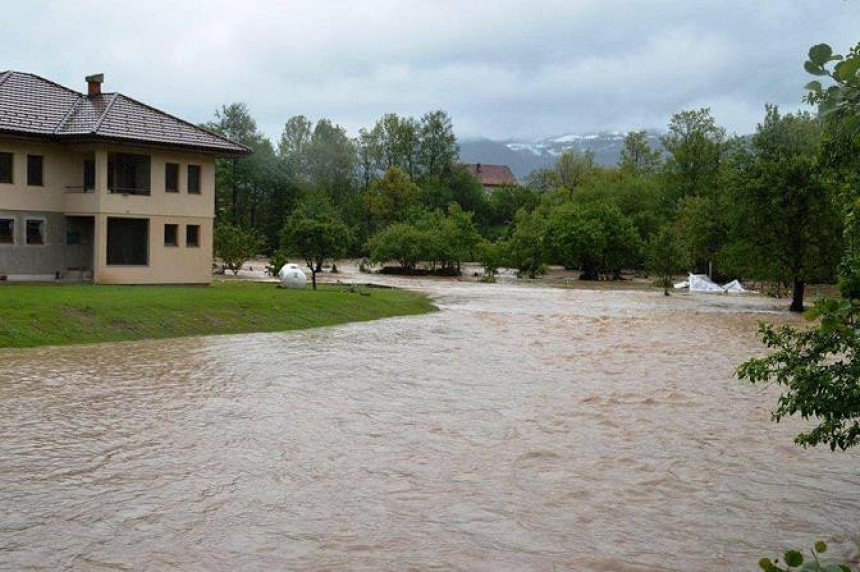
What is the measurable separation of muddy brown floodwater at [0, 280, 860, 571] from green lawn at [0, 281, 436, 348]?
1.50 metres

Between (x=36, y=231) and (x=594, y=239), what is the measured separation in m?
39.3

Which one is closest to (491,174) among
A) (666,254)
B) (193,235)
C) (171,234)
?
(666,254)

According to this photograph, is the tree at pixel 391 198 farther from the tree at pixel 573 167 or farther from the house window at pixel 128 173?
the house window at pixel 128 173


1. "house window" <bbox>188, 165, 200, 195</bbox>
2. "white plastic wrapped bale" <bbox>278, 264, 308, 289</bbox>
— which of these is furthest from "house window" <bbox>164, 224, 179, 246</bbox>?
"white plastic wrapped bale" <bbox>278, 264, 308, 289</bbox>

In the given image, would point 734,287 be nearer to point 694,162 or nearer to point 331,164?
point 694,162

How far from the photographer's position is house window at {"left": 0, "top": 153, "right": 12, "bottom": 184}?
32.0 m

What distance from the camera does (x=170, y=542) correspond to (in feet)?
25.1

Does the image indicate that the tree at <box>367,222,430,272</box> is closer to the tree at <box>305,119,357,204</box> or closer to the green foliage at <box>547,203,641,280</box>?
the green foliage at <box>547,203,641,280</box>

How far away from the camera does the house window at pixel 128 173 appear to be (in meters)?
33.8

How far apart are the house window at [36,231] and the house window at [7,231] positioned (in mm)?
565

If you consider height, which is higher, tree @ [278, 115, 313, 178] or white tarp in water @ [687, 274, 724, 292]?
tree @ [278, 115, 313, 178]

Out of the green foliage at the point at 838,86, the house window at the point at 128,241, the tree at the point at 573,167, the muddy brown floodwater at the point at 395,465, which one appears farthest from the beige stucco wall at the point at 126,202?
the tree at the point at 573,167

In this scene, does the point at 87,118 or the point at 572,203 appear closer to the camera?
the point at 87,118

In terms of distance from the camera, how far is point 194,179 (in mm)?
36000
